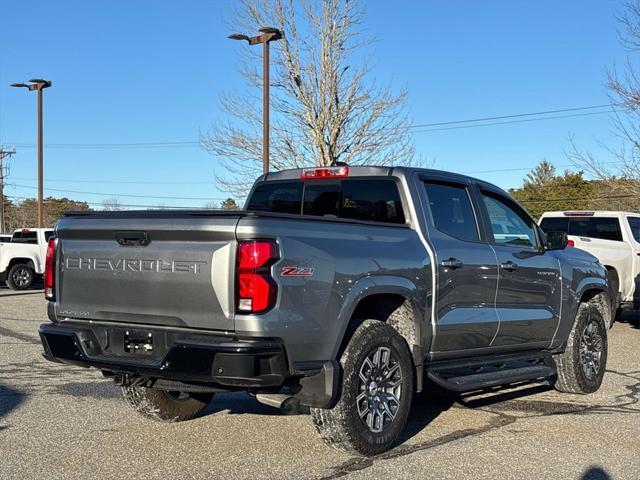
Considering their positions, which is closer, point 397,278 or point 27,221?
point 397,278

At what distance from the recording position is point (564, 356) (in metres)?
7.43

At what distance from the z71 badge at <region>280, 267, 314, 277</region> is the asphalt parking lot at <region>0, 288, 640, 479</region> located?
1240mm

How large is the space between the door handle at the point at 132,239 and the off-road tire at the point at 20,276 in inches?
686

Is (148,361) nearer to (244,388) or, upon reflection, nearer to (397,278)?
(244,388)

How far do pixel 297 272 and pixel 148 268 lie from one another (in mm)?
960

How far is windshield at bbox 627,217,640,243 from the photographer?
13.1 meters

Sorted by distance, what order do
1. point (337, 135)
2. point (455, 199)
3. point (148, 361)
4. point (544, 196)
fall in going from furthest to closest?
point (544, 196) < point (337, 135) < point (455, 199) < point (148, 361)

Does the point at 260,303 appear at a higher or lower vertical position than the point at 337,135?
lower

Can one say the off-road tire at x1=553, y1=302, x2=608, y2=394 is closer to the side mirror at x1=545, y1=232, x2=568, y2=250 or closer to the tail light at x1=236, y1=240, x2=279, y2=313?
the side mirror at x1=545, y1=232, x2=568, y2=250

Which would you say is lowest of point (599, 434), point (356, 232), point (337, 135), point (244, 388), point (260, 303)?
point (599, 434)

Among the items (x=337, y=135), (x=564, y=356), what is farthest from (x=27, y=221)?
(x=564, y=356)

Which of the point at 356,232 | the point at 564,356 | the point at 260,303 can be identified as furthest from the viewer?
the point at 564,356

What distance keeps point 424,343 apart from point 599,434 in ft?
5.08

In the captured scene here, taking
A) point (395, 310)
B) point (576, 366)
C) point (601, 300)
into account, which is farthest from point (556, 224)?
point (395, 310)
